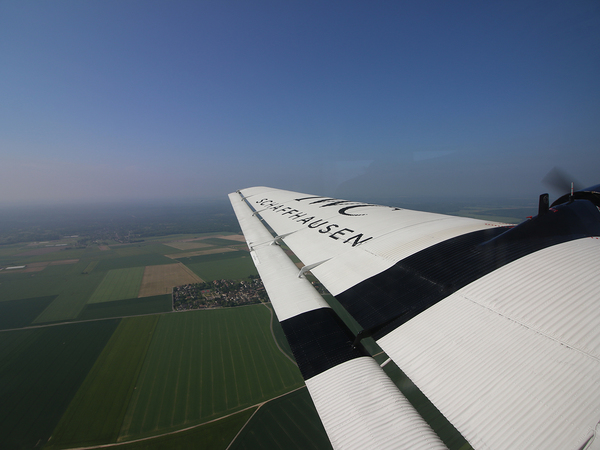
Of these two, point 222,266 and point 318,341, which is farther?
point 222,266

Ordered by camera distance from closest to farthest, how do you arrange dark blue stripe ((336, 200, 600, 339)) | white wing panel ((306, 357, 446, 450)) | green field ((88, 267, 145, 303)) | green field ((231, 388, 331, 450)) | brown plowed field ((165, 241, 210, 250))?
white wing panel ((306, 357, 446, 450)) < dark blue stripe ((336, 200, 600, 339)) < green field ((231, 388, 331, 450)) < green field ((88, 267, 145, 303)) < brown plowed field ((165, 241, 210, 250))

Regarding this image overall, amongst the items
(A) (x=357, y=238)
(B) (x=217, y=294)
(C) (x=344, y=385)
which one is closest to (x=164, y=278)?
(B) (x=217, y=294)

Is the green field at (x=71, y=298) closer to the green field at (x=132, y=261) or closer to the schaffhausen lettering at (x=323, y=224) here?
the green field at (x=132, y=261)

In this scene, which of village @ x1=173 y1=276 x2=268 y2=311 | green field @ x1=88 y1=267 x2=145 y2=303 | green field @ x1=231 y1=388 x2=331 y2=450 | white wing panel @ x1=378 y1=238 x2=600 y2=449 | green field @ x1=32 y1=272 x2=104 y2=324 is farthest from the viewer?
green field @ x1=88 y1=267 x2=145 y2=303

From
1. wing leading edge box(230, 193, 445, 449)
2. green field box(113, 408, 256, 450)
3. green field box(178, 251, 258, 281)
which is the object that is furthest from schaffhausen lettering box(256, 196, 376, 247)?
green field box(178, 251, 258, 281)

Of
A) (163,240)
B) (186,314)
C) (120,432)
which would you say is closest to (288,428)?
(120,432)

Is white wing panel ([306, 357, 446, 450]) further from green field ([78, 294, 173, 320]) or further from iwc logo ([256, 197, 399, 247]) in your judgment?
green field ([78, 294, 173, 320])

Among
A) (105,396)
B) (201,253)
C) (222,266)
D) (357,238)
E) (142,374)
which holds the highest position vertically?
(357,238)

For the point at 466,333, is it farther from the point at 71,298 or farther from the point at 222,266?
the point at 71,298
